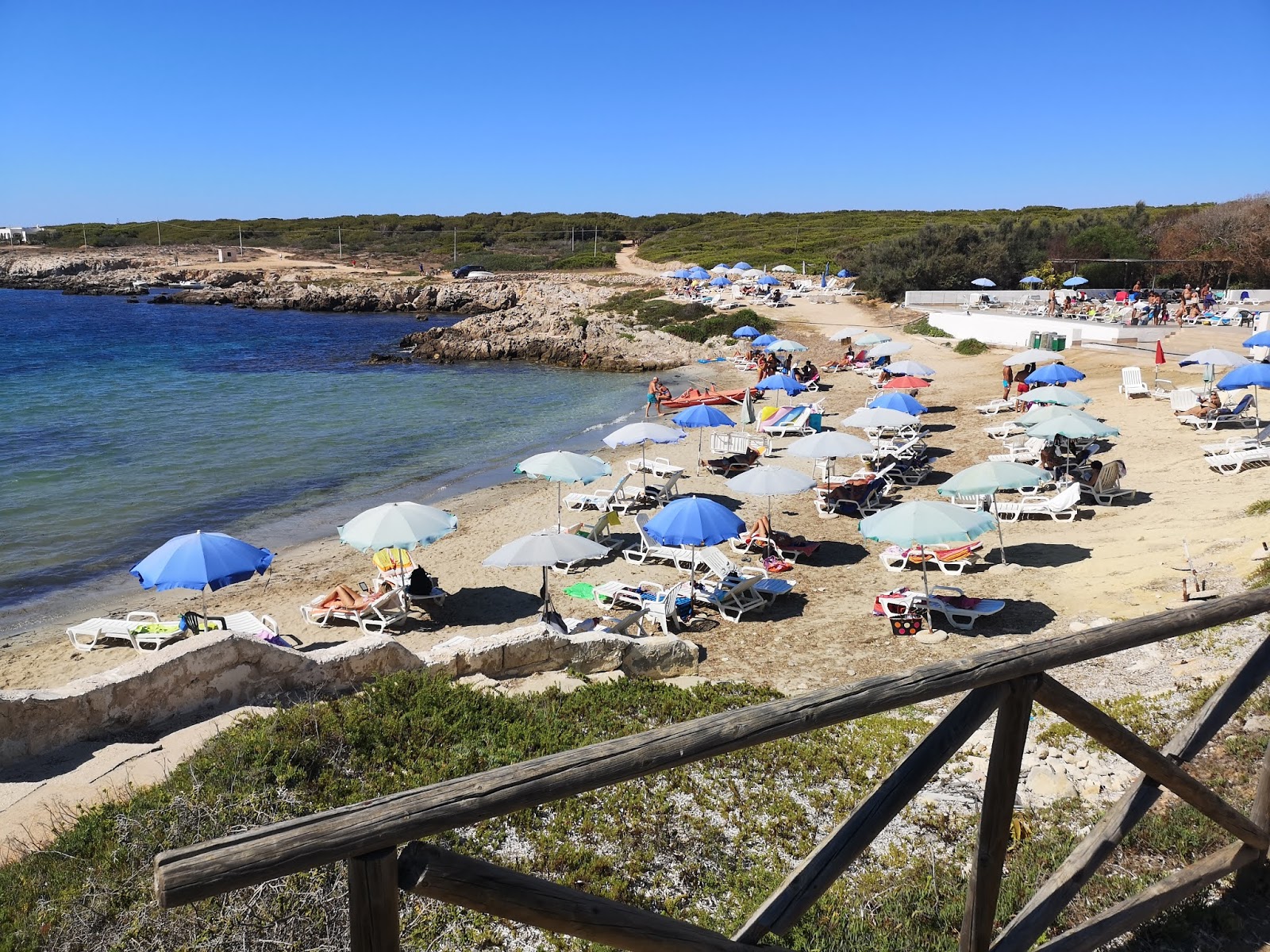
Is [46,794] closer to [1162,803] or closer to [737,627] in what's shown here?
[1162,803]

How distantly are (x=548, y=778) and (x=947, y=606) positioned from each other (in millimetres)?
10168

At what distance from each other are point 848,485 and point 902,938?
43.8ft

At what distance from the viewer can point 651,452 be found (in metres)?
24.2

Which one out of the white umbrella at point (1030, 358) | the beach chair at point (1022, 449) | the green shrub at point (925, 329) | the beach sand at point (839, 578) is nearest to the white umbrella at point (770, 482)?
the beach sand at point (839, 578)

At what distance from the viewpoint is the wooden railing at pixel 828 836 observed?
1724 mm

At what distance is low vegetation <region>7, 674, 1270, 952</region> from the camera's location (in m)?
3.76

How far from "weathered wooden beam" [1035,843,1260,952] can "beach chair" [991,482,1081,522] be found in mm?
11632

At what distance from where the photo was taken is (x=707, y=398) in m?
27.8

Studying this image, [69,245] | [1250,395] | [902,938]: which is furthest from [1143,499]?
[69,245]

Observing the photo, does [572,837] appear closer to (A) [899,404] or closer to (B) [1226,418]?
(A) [899,404]

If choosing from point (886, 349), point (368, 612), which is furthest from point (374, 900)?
point (886, 349)

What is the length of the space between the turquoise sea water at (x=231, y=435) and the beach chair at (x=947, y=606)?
456 inches

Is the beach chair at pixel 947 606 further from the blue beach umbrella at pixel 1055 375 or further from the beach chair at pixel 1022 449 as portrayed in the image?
the blue beach umbrella at pixel 1055 375

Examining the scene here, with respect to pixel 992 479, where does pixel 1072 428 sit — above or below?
above
